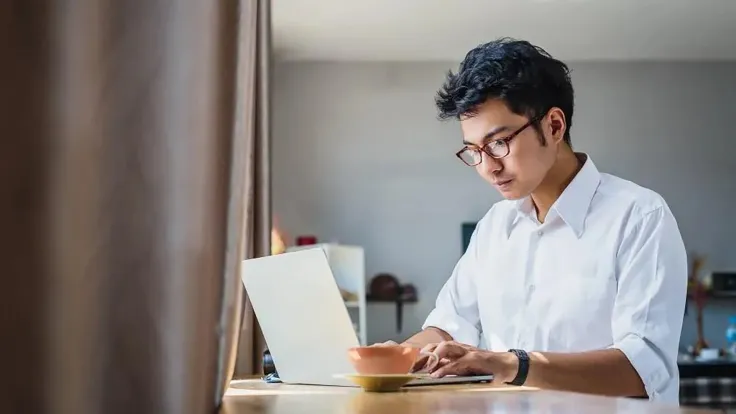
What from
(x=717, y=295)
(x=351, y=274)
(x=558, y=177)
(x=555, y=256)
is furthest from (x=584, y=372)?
(x=717, y=295)

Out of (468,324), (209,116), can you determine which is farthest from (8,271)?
(468,324)

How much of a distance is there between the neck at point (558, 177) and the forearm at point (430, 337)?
284mm

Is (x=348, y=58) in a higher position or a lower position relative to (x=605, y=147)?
higher

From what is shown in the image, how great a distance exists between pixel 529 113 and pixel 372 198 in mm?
3643

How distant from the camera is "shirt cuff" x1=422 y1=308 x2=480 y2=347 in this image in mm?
1592

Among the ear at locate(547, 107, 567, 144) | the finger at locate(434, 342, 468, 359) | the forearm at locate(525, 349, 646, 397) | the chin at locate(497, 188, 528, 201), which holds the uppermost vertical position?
the ear at locate(547, 107, 567, 144)

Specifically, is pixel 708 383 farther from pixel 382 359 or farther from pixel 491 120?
pixel 382 359

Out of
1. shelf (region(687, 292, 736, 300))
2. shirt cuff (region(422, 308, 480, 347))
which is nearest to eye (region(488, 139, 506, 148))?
shirt cuff (region(422, 308, 480, 347))

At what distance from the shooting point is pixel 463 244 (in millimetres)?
5000

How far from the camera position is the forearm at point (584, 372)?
3.82 ft

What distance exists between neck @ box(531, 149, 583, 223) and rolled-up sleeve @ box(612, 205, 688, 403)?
0.19 meters

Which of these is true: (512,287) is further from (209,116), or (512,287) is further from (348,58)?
(348,58)

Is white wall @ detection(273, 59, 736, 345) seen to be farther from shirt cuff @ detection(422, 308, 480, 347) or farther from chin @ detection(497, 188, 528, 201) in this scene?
chin @ detection(497, 188, 528, 201)

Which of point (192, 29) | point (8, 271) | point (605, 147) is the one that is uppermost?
point (605, 147)
